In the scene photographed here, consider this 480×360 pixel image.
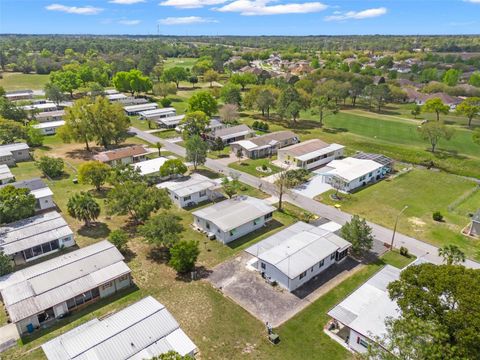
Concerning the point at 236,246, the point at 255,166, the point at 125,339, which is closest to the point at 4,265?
the point at 125,339

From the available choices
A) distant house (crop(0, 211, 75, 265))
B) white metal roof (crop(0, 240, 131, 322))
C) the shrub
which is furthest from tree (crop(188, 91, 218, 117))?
the shrub

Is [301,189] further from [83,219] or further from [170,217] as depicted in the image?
[83,219]

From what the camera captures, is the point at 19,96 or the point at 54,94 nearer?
the point at 54,94

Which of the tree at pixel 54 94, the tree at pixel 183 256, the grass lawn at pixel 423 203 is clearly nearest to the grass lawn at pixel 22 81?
the tree at pixel 54 94

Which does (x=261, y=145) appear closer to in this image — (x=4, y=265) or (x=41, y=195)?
(x=41, y=195)

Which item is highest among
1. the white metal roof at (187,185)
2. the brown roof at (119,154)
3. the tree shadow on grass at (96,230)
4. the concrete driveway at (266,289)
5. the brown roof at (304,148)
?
the brown roof at (304,148)

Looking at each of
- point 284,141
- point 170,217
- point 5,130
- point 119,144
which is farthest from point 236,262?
point 5,130

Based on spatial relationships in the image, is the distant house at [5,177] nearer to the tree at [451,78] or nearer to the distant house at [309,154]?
the distant house at [309,154]
